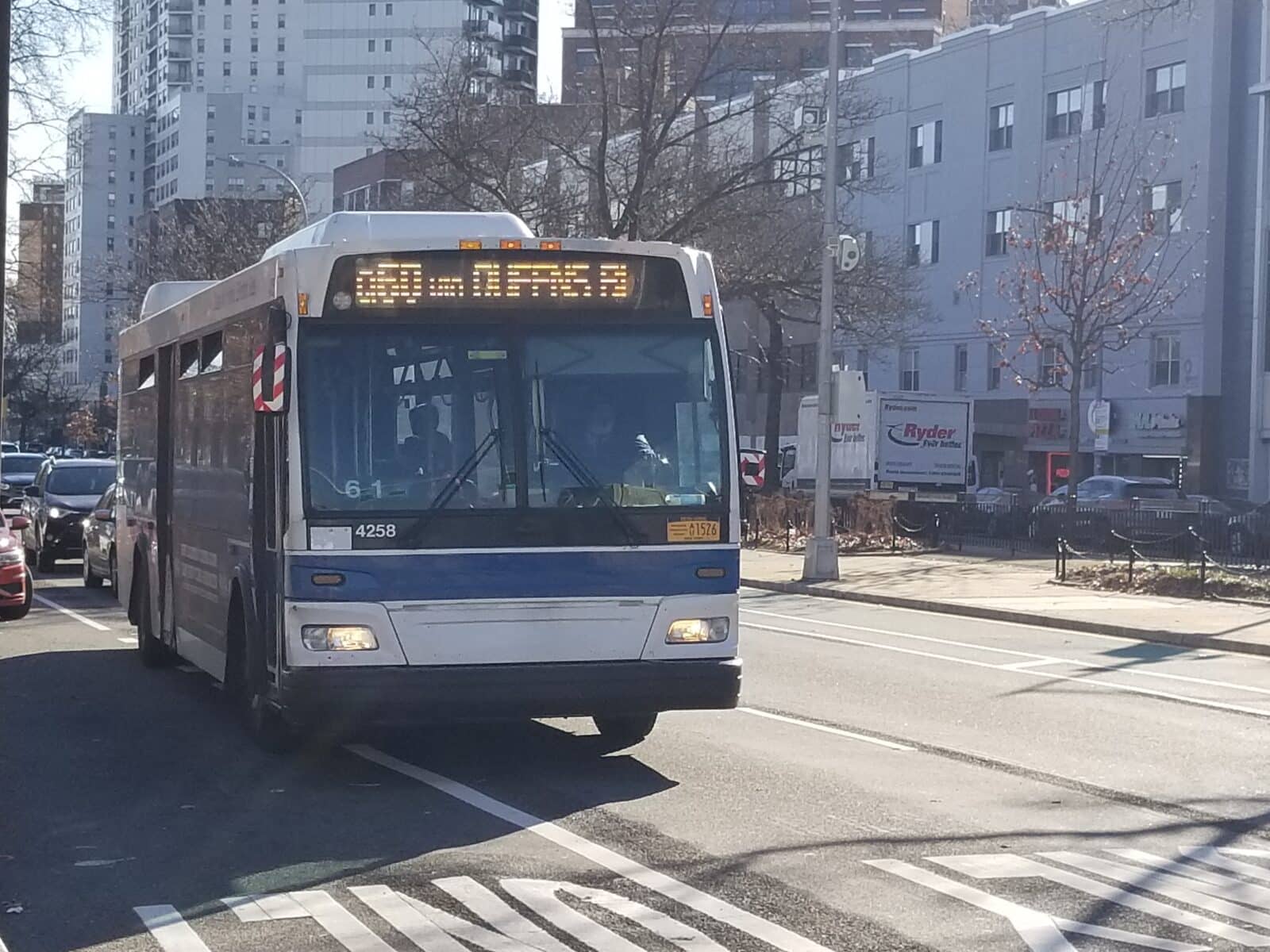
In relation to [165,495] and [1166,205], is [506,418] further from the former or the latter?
[1166,205]

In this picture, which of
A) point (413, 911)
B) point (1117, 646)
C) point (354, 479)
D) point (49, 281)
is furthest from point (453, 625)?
point (49, 281)

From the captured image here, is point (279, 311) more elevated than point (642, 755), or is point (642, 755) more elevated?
point (279, 311)

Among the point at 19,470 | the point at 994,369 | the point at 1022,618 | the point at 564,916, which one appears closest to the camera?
the point at 564,916

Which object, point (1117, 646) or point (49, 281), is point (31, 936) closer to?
point (1117, 646)

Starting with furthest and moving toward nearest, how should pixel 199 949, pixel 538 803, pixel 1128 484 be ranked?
pixel 1128 484
pixel 538 803
pixel 199 949

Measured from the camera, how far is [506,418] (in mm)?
10109

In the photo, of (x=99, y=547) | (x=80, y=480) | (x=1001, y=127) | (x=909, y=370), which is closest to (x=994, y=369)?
(x=909, y=370)

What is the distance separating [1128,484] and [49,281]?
27.2m

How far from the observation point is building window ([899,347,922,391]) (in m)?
64.1

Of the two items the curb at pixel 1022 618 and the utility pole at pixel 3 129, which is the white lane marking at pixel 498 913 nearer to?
the utility pole at pixel 3 129

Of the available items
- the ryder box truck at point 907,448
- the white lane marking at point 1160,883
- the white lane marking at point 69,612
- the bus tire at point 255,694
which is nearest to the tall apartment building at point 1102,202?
the ryder box truck at point 907,448

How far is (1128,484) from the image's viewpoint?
1852 inches

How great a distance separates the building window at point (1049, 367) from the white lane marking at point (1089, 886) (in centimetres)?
4255

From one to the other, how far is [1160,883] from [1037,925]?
1.05m
